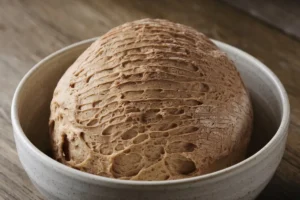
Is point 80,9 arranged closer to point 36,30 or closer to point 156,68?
point 36,30

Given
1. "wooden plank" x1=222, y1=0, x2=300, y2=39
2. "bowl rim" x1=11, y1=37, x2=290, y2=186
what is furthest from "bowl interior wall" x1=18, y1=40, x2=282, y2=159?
"wooden plank" x1=222, y1=0, x2=300, y2=39

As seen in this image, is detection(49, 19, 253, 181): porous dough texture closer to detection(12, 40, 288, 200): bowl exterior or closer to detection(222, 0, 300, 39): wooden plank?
detection(12, 40, 288, 200): bowl exterior

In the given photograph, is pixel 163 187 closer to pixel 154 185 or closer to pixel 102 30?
pixel 154 185

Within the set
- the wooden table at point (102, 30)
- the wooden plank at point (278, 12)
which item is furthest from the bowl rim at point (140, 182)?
the wooden plank at point (278, 12)

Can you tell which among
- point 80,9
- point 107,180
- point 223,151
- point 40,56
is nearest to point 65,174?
point 107,180

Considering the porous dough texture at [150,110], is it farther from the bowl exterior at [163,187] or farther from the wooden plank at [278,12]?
the wooden plank at [278,12]

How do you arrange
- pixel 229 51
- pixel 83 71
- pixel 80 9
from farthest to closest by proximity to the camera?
pixel 80 9 → pixel 229 51 → pixel 83 71

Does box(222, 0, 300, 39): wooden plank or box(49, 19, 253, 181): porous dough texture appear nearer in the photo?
box(49, 19, 253, 181): porous dough texture
